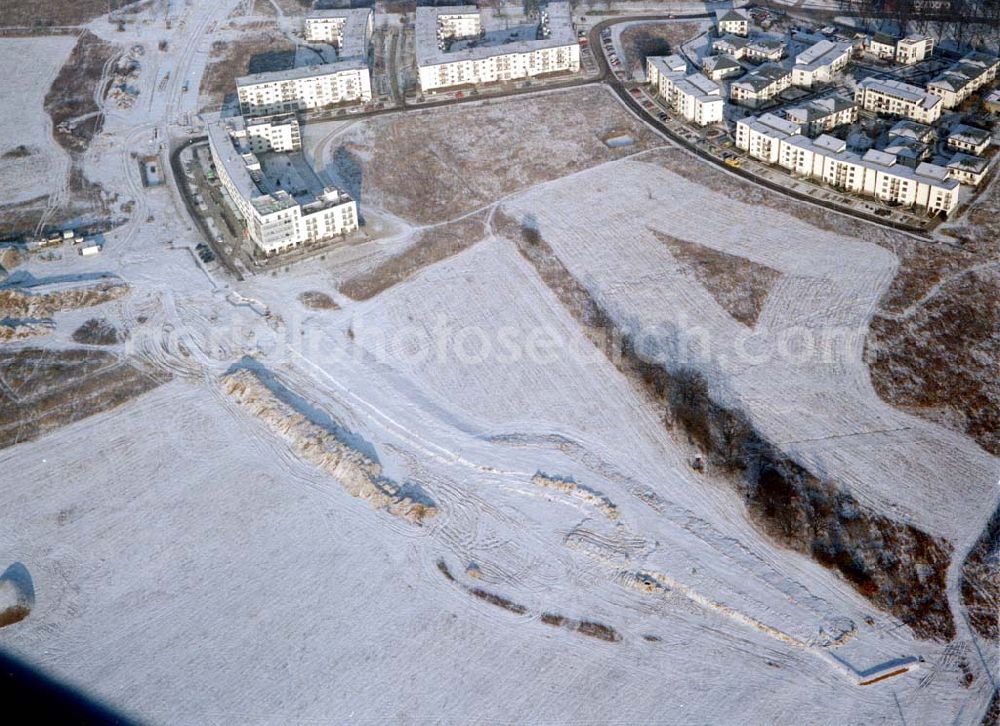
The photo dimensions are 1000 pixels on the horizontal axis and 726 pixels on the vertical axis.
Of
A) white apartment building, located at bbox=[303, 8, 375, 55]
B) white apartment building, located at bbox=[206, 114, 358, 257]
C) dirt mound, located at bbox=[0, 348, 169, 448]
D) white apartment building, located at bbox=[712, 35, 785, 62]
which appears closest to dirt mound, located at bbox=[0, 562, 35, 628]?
dirt mound, located at bbox=[0, 348, 169, 448]

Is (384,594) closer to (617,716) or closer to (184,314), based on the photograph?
(617,716)

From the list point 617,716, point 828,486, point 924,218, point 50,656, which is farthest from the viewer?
point 924,218

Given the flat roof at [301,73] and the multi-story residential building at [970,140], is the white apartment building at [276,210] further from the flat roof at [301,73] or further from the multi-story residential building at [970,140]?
the multi-story residential building at [970,140]

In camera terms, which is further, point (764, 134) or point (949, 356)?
point (764, 134)

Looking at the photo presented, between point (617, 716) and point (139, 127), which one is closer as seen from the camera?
point (617, 716)

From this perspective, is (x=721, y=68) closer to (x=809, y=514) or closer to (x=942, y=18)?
(x=942, y=18)

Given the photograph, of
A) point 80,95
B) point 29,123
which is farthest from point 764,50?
point 29,123

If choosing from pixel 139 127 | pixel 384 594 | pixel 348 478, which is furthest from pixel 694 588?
pixel 139 127
